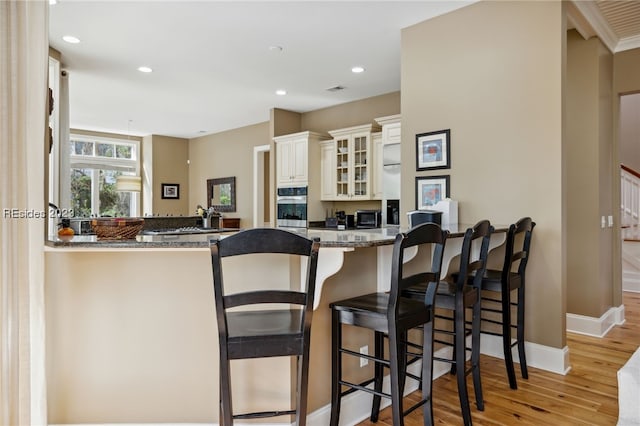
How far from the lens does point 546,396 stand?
102 inches

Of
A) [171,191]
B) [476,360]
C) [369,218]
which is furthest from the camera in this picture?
[171,191]

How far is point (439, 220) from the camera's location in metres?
2.85

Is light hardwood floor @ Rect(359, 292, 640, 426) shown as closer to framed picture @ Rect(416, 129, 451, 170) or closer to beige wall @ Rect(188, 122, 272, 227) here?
framed picture @ Rect(416, 129, 451, 170)

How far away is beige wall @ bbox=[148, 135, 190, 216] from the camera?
360 inches

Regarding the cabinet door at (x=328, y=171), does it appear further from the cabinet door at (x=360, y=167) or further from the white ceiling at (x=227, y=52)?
the white ceiling at (x=227, y=52)

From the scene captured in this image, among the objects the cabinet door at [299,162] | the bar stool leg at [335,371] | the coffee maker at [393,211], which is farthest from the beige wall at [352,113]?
the bar stool leg at [335,371]

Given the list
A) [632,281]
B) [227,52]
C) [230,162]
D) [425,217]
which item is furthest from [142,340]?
[230,162]

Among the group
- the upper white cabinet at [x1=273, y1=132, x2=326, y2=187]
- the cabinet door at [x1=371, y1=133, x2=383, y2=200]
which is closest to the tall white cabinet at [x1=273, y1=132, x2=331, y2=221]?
the upper white cabinet at [x1=273, y1=132, x2=326, y2=187]

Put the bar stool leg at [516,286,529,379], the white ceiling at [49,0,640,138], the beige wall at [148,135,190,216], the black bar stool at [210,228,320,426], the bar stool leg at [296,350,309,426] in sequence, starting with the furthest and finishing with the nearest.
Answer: the beige wall at [148,135,190,216]
the white ceiling at [49,0,640,138]
the bar stool leg at [516,286,529,379]
the bar stool leg at [296,350,309,426]
the black bar stool at [210,228,320,426]

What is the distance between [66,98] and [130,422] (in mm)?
4288

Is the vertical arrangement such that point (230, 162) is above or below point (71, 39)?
below

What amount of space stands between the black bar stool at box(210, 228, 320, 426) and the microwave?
4.08 meters

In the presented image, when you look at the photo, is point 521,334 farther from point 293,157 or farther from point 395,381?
point 293,157

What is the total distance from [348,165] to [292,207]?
1.17 meters
